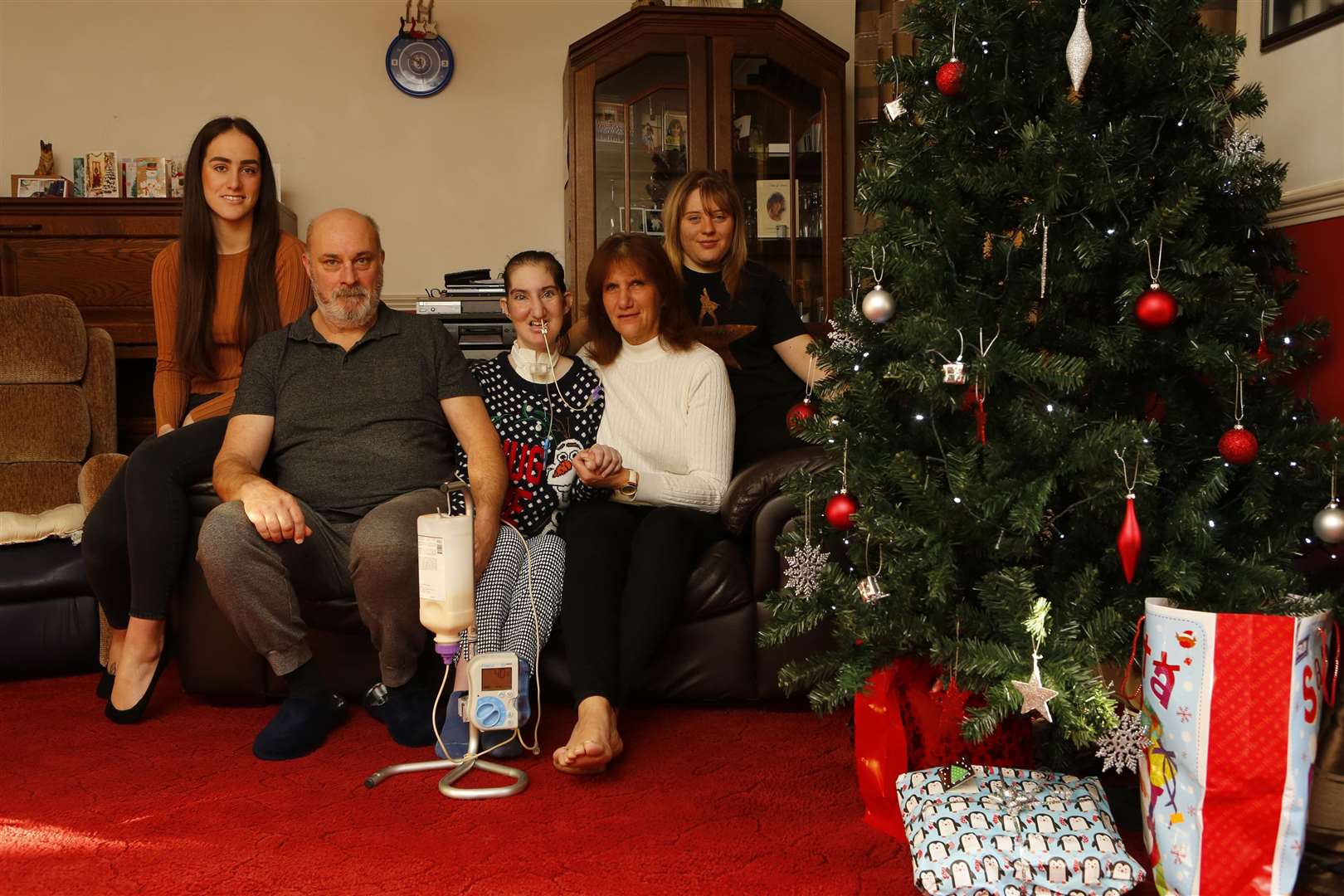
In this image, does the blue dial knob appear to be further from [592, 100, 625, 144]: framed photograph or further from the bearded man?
[592, 100, 625, 144]: framed photograph

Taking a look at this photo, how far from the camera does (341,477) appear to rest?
221 cm

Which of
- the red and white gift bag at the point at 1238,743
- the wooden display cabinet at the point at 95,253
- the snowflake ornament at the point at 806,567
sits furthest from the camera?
the wooden display cabinet at the point at 95,253

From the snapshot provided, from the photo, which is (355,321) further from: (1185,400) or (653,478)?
(1185,400)

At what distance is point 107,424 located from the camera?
3174 millimetres

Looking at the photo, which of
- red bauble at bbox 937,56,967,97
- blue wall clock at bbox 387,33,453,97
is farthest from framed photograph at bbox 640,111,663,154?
red bauble at bbox 937,56,967,97

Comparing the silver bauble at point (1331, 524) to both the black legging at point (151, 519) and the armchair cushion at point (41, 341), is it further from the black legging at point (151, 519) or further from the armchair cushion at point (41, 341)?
the armchair cushion at point (41, 341)

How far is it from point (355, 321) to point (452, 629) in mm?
797

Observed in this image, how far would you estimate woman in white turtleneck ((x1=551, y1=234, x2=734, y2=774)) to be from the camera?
198 centimetres

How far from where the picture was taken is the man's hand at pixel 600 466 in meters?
2.18

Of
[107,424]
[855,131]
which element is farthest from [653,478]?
[855,131]

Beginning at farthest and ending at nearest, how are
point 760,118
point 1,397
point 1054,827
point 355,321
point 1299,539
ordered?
point 760,118 < point 1,397 < point 355,321 < point 1299,539 < point 1054,827

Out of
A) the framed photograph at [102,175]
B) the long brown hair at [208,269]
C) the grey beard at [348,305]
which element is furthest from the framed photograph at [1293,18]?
the framed photograph at [102,175]

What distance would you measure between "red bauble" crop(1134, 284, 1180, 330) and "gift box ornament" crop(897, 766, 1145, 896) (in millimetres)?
643

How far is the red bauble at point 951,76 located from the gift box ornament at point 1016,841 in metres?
0.98
